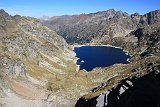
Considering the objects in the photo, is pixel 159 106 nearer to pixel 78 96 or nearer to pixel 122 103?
pixel 122 103

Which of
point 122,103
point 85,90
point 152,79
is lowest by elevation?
point 85,90

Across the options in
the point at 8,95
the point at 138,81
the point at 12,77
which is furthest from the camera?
the point at 12,77

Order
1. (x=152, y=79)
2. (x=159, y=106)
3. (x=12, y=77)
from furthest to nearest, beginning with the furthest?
1. (x=12, y=77)
2. (x=152, y=79)
3. (x=159, y=106)

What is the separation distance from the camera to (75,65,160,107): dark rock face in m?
94.1

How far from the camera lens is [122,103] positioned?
10506 cm

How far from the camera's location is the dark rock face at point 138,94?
94.1m

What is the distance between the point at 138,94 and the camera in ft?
330

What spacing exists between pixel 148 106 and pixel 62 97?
77149 millimetres

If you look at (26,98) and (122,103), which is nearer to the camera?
(122,103)

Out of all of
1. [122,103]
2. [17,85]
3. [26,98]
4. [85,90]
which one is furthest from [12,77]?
[122,103]

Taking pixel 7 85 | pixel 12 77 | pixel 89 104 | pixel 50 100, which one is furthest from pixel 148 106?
pixel 12 77

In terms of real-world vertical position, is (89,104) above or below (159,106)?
below

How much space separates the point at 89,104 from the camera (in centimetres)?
12769

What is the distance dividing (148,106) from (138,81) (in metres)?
17.8
